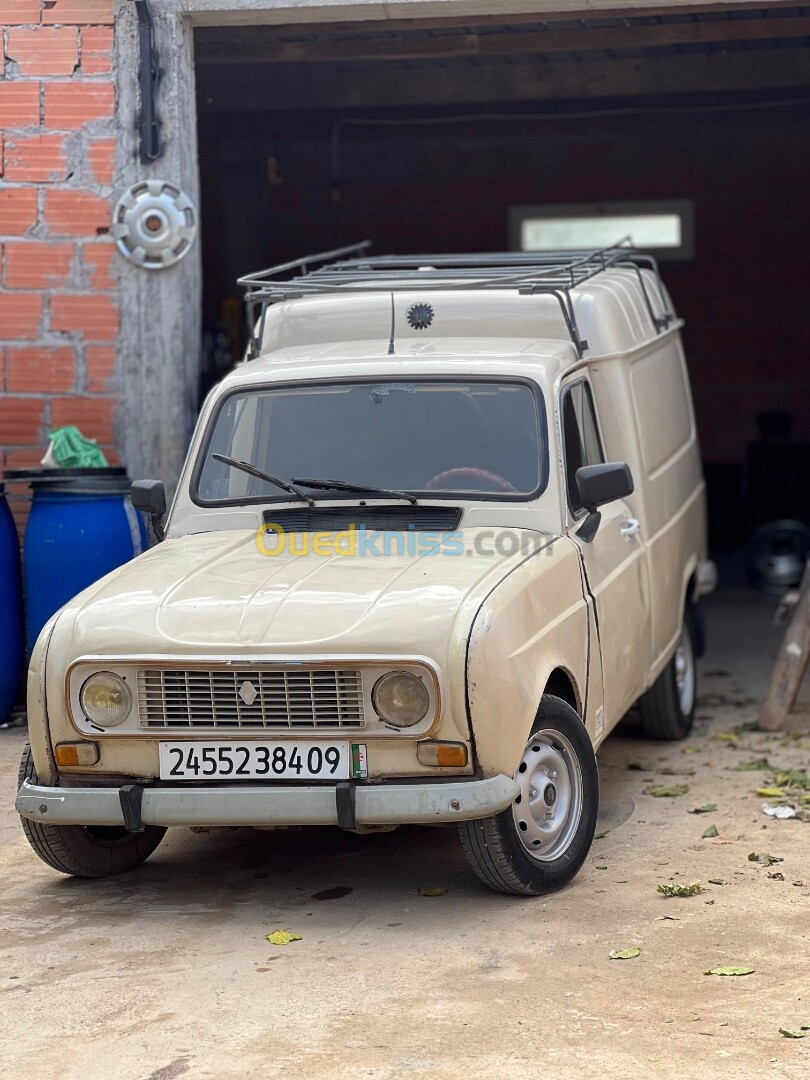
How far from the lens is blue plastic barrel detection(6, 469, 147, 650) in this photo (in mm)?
7328

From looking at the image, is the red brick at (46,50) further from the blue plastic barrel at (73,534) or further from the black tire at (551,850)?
the black tire at (551,850)

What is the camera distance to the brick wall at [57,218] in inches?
313

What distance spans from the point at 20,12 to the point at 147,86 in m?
0.77

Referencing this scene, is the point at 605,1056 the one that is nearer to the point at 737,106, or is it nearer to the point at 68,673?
the point at 68,673

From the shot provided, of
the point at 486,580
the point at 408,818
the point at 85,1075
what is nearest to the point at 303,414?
the point at 486,580

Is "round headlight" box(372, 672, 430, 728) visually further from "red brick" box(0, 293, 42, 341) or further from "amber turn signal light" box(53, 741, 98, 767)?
"red brick" box(0, 293, 42, 341)

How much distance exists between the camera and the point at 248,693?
455 centimetres

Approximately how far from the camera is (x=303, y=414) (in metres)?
5.71

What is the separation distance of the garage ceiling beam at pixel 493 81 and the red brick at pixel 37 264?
11.5 feet

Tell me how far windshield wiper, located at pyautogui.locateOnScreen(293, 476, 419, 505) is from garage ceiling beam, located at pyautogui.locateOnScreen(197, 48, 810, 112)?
6480 millimetres

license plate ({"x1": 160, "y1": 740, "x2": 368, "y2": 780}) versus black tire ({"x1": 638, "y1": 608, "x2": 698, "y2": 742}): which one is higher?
license plate ({"x1": 160, "y1": 740, "x2": 368, "y2": 780})

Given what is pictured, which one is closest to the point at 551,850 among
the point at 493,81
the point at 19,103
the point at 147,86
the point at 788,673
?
the point at 788,673

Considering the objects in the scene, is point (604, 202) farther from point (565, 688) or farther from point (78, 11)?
point (565, 688)

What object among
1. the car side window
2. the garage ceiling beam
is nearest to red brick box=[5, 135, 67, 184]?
the garage ceiling beam
